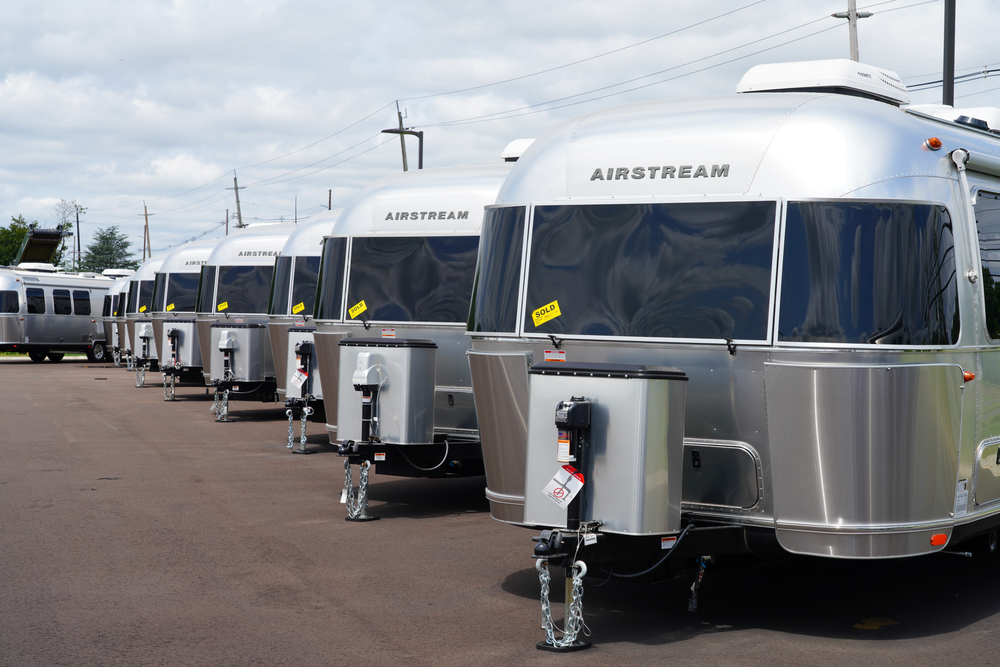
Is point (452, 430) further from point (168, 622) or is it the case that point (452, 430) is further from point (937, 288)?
point (937, 288)

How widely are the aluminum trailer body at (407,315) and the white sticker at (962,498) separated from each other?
4.68 meters

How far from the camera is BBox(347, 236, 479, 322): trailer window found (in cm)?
1030

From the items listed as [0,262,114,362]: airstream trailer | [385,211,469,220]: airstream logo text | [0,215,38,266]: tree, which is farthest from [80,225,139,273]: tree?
[385,211,469,220]: airstream logo text

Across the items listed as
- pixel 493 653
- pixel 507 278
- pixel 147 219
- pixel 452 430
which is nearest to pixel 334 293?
pixel 452 430

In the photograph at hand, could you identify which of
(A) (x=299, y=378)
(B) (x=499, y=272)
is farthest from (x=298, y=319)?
(B) (x=499, y=272)

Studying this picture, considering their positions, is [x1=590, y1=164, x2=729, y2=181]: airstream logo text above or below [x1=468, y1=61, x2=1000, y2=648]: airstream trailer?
above

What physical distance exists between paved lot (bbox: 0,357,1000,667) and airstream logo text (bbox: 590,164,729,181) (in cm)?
269

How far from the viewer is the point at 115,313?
111 feet

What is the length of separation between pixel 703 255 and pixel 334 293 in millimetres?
5849

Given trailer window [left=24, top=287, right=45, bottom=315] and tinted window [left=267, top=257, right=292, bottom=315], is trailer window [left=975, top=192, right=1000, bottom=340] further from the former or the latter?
A: trailer window [left=24, top=287, right=45, bottom=315]

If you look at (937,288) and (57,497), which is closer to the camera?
(937,288)

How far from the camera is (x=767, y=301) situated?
5.96m

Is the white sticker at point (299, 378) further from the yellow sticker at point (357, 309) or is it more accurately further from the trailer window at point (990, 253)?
the trailer window at point (990, 253)

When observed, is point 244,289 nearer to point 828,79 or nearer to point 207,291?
point 207,291
